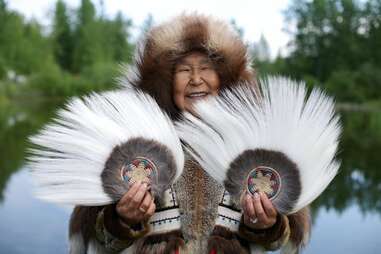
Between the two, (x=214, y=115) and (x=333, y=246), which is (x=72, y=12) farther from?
(x=214, y=115)

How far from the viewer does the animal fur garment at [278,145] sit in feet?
4.91

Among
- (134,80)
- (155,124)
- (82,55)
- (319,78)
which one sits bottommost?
(155,124)

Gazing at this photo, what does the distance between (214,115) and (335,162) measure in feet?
1.21

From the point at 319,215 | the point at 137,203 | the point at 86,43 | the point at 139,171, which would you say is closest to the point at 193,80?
the point at 139,171

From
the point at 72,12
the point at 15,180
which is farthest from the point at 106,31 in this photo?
the point at 15,180

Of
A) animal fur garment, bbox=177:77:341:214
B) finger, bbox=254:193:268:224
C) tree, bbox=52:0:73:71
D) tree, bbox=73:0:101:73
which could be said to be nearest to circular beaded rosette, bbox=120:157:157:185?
animal fur garment, bbox=177:77:341:214

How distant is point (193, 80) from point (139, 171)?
382mm

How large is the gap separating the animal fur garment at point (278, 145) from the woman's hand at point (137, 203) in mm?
219

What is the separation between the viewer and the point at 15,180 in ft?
28.9

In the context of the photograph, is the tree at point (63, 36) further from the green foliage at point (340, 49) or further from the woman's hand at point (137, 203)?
the woman's hand at point (137, 203)

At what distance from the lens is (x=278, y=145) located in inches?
58.8

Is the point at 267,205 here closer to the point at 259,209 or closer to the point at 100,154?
the point at 259,209

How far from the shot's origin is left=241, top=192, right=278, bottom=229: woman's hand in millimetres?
1467

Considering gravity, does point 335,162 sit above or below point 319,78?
below
